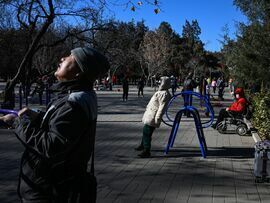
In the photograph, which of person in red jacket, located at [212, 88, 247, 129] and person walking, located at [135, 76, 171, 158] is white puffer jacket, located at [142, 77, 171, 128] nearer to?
person walking, located at [135, 76, 171, 158]

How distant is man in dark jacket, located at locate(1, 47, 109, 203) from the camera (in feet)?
7.75

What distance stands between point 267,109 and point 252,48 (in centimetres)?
378

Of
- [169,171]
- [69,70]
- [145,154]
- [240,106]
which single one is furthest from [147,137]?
[69,70]

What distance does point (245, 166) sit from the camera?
26.0 ft

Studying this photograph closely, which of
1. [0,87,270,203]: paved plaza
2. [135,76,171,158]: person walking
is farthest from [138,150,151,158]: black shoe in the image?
[0,87,270,203]: paved plaza

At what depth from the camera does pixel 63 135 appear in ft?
7.70

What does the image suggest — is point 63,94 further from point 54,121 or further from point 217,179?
point 217,179

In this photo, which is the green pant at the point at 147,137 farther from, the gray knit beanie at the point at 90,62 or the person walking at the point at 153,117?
the gray knit beanie at the point at 90,62

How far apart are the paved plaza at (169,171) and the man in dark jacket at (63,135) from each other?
3100 mm

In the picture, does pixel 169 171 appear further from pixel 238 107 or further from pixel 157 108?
pixel 238 107

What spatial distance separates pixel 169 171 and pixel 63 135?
5207 millimetres

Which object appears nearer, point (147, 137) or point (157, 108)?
point (147, 137)

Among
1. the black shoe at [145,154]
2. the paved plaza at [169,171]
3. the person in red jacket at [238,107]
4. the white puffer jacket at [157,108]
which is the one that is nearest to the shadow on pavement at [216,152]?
the paved plaza at [169,171]

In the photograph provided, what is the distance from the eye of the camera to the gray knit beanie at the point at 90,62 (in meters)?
2.52
